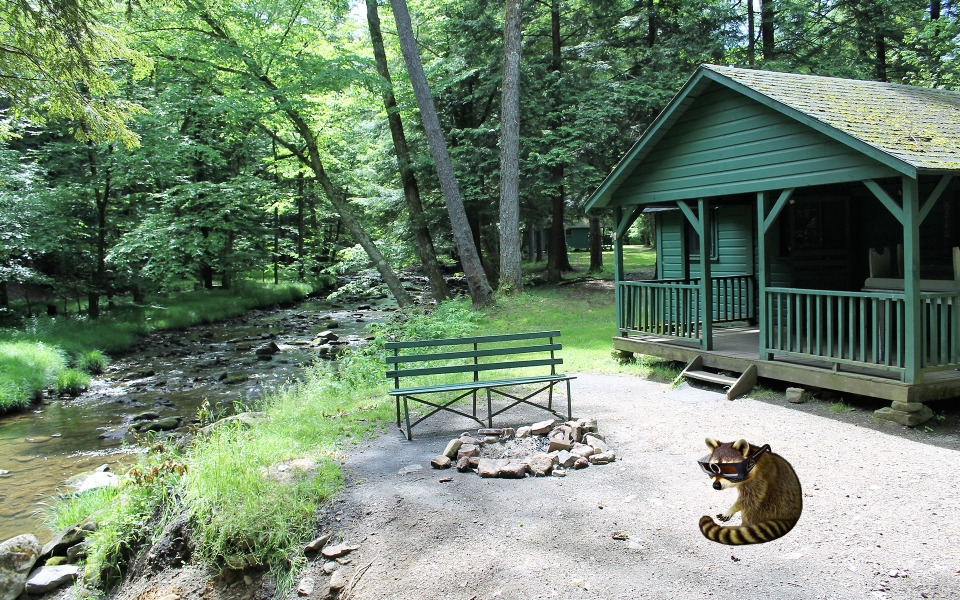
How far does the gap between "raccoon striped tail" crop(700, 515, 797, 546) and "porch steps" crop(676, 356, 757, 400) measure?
345 inches

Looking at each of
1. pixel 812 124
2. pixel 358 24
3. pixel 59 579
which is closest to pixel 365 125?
pixel 358 24

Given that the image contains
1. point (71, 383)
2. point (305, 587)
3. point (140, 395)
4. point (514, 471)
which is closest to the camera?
point (305, 587)

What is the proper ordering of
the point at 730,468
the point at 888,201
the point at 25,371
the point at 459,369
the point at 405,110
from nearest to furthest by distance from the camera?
the point at 730,468 → the point at 888,201 → the point at 459,369 → the point at 25,371 → the point at 405,110

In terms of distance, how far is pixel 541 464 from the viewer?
6.43 m

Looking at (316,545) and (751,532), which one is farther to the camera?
(316,545)

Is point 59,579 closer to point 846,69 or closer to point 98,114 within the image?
point 98,114

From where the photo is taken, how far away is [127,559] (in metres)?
6.07

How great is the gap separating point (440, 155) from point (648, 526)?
1507cm

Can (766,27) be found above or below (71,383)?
above

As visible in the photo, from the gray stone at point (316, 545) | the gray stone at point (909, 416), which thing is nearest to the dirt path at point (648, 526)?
the gray stone at point (316, 545)

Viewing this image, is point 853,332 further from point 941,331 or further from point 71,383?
point 71,383

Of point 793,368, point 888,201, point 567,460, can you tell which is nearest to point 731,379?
point 793,368

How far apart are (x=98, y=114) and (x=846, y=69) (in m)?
19.8

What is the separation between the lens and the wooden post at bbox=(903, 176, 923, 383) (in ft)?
24.8
